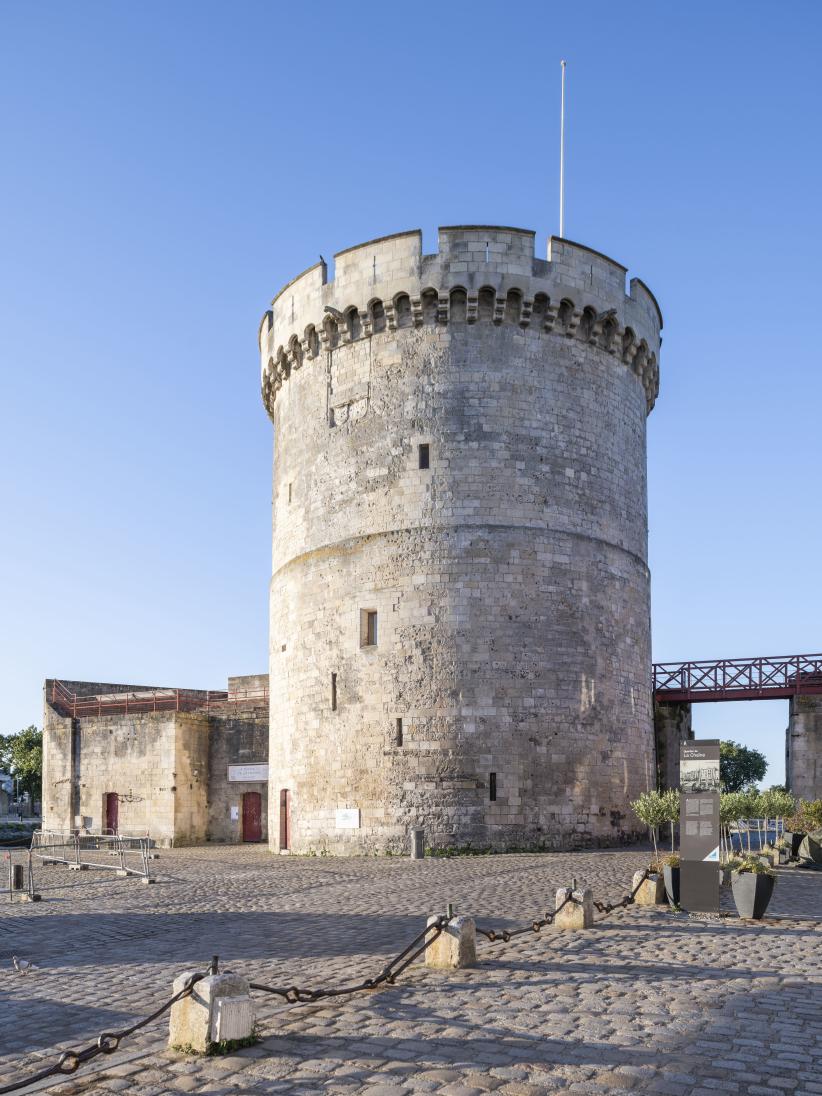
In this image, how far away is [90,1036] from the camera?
638cm

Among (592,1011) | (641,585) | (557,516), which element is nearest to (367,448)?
(557,516)

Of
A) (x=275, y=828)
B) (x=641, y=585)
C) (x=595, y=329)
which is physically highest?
(x=595, y=329)

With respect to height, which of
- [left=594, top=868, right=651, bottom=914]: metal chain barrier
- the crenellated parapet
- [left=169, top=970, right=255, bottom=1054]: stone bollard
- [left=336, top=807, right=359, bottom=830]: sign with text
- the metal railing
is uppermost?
the crenellated parapet

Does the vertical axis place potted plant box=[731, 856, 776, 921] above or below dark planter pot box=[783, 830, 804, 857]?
above

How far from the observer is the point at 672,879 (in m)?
11.5

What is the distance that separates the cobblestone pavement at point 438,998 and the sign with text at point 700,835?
340 millimetres

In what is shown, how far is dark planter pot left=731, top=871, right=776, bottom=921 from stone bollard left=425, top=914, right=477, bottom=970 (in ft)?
12.7

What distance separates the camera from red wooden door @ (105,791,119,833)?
1160 inches

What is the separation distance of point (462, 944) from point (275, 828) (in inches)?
613

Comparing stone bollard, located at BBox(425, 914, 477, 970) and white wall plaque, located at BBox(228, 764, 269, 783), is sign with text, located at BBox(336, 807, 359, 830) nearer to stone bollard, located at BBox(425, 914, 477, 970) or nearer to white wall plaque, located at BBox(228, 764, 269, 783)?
white wall plaque, located at BBox(228, 764, 269, 783)

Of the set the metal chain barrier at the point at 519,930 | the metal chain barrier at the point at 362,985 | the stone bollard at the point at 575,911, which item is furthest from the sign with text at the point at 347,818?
the metal chain barrier at the point at 362,985

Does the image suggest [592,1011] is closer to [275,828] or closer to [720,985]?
[720,985]

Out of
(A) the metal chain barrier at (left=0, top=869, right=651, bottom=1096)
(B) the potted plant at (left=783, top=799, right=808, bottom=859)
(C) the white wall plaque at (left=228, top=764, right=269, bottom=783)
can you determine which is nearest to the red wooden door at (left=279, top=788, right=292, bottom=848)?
(C) the white wall plaque at (left=228, top=764, right=269, bottom=783)

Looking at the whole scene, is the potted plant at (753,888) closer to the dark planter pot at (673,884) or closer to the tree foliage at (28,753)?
the dark planter pot at (673,884)
